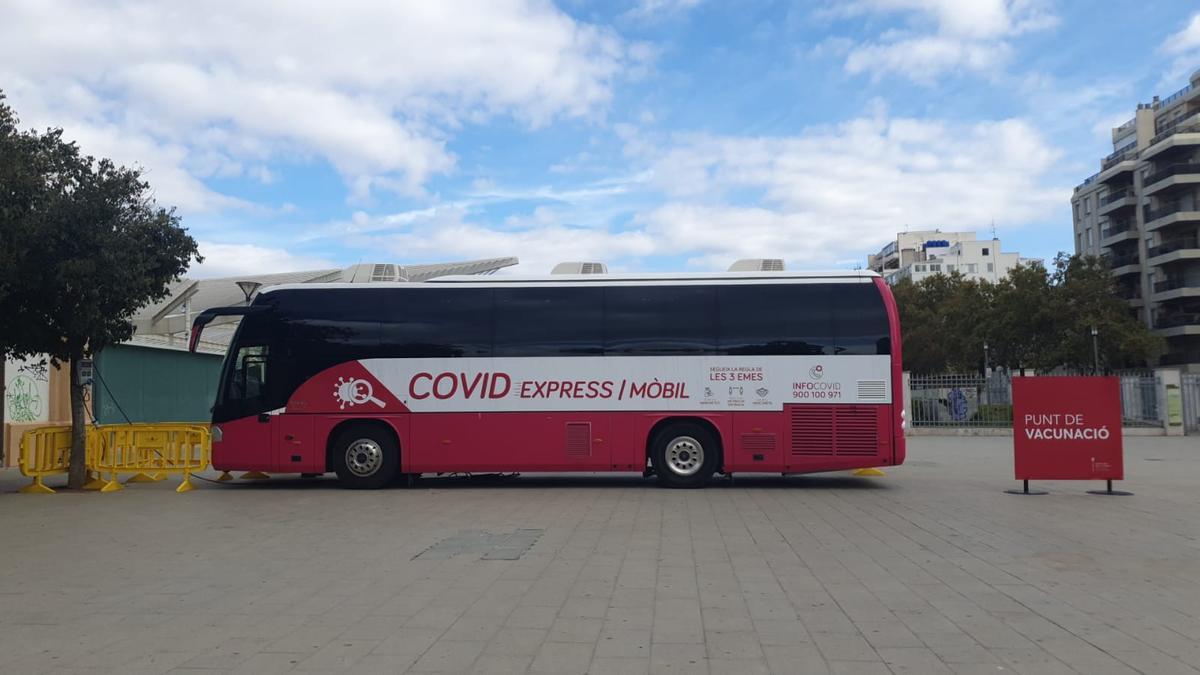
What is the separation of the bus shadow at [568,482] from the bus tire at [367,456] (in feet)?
2.14

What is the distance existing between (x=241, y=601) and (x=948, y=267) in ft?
391

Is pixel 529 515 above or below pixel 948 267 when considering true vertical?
below

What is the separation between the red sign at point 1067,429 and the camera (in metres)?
A: 13.5

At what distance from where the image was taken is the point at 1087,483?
1558 centimetres

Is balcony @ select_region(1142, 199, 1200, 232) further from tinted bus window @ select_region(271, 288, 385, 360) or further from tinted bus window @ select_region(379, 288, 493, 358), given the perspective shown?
tinted bus window @ select_region(271, 288, 385, 360)

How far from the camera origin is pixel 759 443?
1476 cm

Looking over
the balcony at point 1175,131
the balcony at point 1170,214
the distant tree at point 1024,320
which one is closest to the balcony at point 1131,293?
the balcony at point 1170,214

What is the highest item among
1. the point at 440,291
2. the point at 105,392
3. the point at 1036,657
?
the point at 440,291

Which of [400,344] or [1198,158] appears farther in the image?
[1198,158]

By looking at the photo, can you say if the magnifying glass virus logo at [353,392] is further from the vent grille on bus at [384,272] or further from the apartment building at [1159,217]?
the apartment building at [1159,217]

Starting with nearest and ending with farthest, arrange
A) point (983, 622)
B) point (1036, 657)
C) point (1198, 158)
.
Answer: point (1036, 657), point (983, 622), point (1198, 158)

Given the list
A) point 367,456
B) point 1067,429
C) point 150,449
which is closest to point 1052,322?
point 1067,429

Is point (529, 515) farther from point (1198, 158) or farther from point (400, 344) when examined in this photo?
point (1198, 158)

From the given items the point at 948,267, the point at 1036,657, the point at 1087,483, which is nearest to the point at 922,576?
the point at 1036,657
